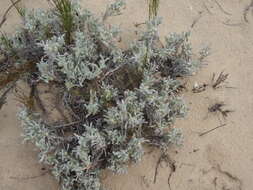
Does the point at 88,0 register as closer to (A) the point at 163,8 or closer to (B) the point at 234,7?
(A) the point at 163,8

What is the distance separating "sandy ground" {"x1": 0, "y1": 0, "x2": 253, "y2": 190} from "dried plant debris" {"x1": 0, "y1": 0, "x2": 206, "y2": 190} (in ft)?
0.48

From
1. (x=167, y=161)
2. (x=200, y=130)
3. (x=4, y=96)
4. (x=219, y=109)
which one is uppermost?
(x=4, y=96)

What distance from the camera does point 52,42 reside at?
253cm

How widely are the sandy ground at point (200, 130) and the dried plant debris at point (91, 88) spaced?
14 centimetres

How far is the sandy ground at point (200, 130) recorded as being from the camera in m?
2.46

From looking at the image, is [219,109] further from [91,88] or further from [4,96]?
[4,96]

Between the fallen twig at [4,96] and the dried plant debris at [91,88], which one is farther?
the fallen twig at [4,96]

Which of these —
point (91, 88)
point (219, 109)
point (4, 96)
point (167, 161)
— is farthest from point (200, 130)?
→ point (4, 96)

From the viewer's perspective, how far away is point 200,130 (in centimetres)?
263

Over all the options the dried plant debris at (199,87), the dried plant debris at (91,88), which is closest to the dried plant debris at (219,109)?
the dried plant debris at (199,87)

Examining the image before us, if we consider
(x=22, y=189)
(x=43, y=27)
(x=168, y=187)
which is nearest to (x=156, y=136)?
(x=168, y=187)

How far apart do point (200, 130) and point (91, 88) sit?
86 cm

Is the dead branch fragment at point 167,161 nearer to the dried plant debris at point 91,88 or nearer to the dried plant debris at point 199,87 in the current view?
the dried plant debris at point 91,88

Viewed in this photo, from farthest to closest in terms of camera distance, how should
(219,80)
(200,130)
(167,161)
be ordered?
(219,80) → (200,130) → (167,161)
